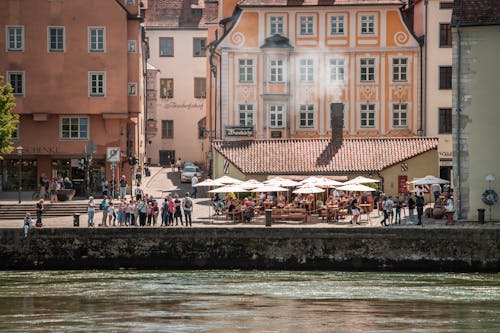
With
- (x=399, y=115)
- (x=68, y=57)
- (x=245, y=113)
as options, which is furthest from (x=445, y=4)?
(x=68, y=57)

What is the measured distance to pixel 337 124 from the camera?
272 feet

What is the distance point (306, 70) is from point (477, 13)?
2558 centimetres

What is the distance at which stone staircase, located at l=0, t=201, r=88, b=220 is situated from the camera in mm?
72250

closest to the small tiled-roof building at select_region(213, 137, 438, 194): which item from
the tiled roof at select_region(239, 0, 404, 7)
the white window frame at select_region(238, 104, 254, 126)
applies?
the white window frame at select_region(238, 104, 254, 126)

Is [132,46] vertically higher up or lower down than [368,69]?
higher up

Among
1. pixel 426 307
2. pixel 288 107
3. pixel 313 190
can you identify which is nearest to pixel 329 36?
pixel 288 107

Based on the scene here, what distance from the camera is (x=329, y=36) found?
89.8 m

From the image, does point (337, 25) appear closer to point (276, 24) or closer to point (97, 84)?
point (276, 24)

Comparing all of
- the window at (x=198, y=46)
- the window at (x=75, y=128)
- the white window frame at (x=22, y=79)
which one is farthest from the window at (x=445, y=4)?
the window at (x=198, y=46)

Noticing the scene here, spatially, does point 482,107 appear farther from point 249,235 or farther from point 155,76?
point 155,76

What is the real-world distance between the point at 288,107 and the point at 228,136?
3.80 meters

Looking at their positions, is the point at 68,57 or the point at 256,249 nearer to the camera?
the point at 256,249

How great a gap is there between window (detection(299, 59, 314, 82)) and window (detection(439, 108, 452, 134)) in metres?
7.33

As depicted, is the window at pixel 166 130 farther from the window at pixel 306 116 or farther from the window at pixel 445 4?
the window at pixel 445 4
